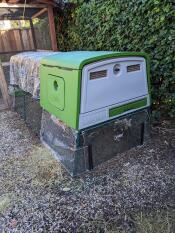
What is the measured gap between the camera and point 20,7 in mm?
4922

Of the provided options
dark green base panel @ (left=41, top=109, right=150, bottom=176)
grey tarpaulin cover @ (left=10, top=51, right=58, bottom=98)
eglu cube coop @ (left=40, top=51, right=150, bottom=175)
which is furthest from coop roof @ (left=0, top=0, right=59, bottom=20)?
dark green base panel @ (left=41, top=109, right=150, bottom=176)

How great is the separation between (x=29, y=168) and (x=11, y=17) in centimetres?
427

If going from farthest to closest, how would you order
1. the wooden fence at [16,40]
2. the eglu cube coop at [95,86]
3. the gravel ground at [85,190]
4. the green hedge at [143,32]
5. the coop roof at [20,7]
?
the wooden fence at [16,40] → the coop roof at [20,7] → the green hedge at [143,32] → the eglu cube coop at [95,86] → the gravel ground at [85,190]

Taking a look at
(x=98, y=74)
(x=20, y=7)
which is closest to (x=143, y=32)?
(x=98, y=74)

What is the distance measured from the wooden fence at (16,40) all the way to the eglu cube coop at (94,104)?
3.60 meters

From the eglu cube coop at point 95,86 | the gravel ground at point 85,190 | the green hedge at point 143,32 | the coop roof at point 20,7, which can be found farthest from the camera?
the coop roof at point 20,7

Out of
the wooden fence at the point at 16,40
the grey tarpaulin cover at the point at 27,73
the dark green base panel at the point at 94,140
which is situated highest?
the wooden fence at the point at 16,40

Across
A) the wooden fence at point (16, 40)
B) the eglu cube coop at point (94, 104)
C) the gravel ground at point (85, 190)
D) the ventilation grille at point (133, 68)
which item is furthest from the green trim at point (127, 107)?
the wooden fence at point (16, 40)

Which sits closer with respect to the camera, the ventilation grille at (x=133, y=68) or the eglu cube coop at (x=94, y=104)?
the eglu cube coop at (x=94, y=104)

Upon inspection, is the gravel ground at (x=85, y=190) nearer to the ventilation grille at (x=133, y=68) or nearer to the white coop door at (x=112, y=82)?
the white coop door at (x=112, y=82)

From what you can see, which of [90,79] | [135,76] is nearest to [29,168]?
[90,79]

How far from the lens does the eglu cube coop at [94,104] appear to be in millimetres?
2189

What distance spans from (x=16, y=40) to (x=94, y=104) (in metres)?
4.54

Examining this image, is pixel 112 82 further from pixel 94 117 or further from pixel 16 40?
pixel 16 40
